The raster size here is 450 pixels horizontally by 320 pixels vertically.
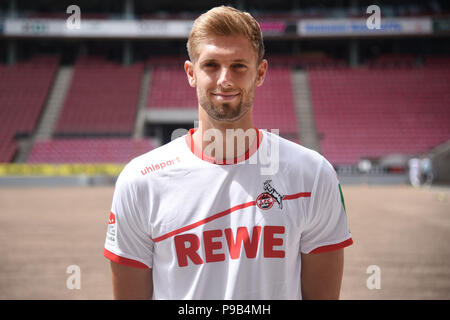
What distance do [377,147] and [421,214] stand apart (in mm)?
15839

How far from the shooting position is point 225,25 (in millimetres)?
1466

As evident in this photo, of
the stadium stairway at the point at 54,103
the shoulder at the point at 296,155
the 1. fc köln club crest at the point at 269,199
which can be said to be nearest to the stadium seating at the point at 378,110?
the stadium stairway at the point at 54,103

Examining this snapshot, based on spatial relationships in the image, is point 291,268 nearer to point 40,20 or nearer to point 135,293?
point 135,293

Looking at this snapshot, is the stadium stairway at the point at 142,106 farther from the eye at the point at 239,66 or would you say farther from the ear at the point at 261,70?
the eye at the point at 239,66

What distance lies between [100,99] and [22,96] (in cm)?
581

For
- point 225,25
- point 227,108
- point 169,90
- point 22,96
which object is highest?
point 169,90

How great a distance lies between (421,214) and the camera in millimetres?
10070

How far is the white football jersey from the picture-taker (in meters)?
1.52

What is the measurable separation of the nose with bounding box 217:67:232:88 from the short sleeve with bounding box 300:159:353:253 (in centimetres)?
49

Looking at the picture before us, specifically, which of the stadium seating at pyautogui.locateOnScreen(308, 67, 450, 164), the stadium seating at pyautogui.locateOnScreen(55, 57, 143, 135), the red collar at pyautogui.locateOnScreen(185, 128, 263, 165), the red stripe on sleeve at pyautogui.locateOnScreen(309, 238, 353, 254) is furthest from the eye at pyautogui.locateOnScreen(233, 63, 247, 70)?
the stadium seating at pyautogui.locateOnScreen(55, 57, 143, 135)

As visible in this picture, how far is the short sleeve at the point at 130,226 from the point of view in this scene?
1573 mm

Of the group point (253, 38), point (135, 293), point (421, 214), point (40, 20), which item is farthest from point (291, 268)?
point (40, 20)

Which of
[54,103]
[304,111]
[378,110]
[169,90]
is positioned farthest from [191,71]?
[54,103]

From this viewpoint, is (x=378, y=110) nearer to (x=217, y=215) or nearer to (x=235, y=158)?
(x=235, y=158)
